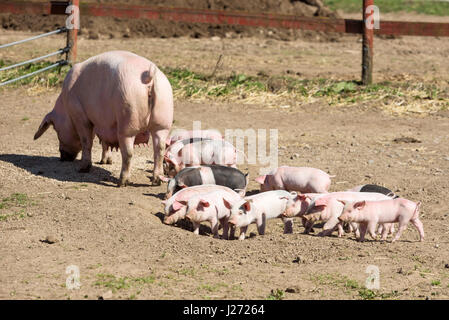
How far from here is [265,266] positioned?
5.77 m

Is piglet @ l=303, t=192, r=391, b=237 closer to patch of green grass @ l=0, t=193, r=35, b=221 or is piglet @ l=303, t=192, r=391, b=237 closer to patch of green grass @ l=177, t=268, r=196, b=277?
patch of green grass @ l=177, t=268, r=196, b=277

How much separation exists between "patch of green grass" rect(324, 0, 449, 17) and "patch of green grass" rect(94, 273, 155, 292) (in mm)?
17569

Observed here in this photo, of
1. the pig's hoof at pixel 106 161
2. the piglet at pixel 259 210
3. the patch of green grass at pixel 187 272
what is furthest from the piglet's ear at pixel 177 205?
the pig's hoof at pixel 106 161

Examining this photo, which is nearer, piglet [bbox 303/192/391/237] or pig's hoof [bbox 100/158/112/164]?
piglet [bbox 303/192/391/237]

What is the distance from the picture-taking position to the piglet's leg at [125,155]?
780 centimetres

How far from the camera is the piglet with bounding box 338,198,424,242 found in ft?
21.6

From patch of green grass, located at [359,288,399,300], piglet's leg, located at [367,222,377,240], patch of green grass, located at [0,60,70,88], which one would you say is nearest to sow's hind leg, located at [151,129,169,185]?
piglet's leg, located at [367,222,377,240]

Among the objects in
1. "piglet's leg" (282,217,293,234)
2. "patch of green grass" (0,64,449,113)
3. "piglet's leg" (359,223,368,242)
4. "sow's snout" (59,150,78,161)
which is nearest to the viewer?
"piglet's leg" (359,223,368,242)

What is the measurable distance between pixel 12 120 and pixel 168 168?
11.2 ft

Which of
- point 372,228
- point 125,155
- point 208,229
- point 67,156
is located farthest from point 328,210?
point 67,156

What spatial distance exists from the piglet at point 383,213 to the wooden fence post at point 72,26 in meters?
7.33

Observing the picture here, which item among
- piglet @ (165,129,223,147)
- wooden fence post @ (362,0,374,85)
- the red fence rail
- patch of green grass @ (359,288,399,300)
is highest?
the red fence rail

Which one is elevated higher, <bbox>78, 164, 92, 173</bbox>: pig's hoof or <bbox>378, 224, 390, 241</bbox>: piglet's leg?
<bbox>78, 164, 92, 173</bbox>: pig's hoof
